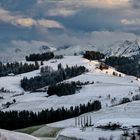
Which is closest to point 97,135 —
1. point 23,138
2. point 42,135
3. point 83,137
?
point 83,137

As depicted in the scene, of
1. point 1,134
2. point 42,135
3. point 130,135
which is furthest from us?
point 42,135

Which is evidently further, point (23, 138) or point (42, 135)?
point (42, 135)

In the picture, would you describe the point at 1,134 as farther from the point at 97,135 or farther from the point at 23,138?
the point at 97,135

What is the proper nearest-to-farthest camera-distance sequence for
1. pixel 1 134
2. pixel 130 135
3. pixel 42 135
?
pixel 1 134 → pixel 130 135 → pixel 42 135

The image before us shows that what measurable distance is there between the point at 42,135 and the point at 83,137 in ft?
54.1

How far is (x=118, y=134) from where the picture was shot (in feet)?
629

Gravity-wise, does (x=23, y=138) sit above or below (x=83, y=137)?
above

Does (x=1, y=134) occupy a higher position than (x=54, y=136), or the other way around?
(x=1, y=134)

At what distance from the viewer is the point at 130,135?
609 feet

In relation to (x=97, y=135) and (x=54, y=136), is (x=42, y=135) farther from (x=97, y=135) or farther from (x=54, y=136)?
(x=97, y=135)

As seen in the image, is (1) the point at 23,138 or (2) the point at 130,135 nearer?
(1) the point at 23,138

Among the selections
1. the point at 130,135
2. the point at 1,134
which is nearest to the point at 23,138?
the point at 1,134

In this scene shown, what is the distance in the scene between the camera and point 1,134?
72438mm

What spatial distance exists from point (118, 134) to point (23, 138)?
119094 mm
